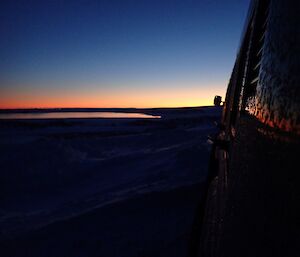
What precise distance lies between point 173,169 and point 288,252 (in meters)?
8.02

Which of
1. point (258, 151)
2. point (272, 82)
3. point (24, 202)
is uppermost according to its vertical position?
point (272, 82)

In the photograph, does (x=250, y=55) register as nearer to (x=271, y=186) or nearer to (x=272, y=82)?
(x=272, y=82)

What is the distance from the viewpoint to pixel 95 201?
6438 mm

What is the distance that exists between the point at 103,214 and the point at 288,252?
543 centimetres

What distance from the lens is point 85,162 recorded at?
10695mm

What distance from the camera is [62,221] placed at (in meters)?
5.46

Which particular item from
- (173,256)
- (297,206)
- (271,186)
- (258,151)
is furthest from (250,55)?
(173,256)

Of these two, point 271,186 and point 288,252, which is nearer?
point 288,252

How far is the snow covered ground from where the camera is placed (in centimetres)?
467

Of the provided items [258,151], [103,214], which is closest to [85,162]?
[103,214]

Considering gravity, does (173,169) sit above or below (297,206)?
below

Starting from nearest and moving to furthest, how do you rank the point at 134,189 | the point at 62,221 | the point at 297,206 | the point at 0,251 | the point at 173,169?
1. the point at 297,206
2. the point at 0,251
3. the point at 62,221
4. the point at 134,189
5. the point at 173,169

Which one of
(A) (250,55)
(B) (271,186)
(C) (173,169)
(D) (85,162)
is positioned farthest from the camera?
(D) (85,162)

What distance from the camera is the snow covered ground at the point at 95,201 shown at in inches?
184
